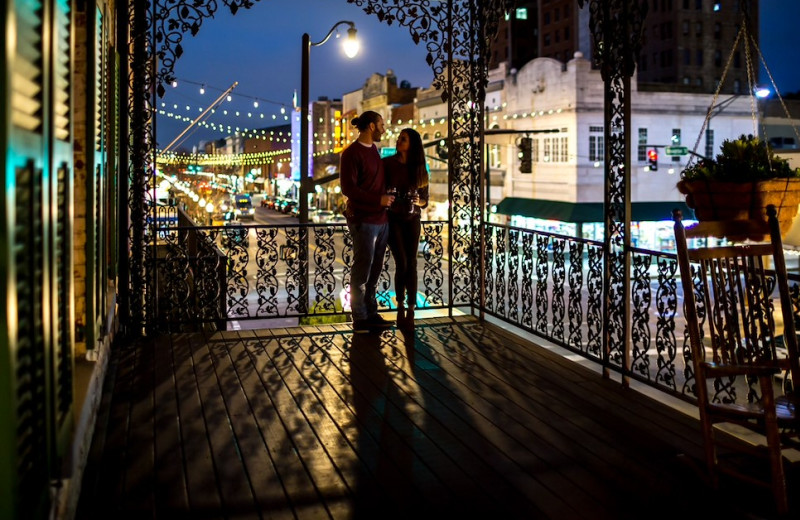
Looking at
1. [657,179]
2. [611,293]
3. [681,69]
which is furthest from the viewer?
[681,69]

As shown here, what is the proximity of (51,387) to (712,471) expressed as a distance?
285 centimetres

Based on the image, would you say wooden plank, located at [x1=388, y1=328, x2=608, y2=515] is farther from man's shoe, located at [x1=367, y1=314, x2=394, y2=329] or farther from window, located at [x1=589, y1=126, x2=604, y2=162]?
window, located at [x1=589, y1=126, x2=604, y2=162]

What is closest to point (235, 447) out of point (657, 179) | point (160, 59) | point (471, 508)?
point (471, 508)

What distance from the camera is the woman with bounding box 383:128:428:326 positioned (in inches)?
Answer: 270

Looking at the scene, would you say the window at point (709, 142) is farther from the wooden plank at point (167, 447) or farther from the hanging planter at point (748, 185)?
the wooden plank at point (167, 447)

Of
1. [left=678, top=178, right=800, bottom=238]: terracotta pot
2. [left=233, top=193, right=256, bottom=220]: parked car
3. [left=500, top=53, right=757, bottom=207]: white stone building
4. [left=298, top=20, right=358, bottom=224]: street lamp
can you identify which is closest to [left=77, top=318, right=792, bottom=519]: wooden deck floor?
[left=678, top=178, right=800, bottom=238]: terracotta pot

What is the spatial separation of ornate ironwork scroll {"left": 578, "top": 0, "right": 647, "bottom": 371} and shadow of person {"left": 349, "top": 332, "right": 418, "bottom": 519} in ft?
5.46

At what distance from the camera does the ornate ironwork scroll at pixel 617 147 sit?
5.39 m

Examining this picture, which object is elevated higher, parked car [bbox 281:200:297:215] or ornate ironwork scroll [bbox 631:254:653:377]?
parked car [bbox 281:200:297:215]

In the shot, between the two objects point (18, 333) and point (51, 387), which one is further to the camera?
point (51, 387)

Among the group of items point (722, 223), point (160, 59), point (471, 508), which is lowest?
point (471, 508)

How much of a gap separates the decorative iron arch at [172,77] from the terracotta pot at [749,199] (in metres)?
3.61

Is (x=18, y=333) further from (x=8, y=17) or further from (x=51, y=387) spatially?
(x=8, y=17)

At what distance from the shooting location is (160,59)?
21.5 ft
